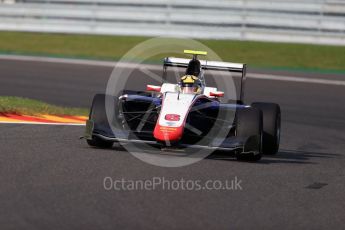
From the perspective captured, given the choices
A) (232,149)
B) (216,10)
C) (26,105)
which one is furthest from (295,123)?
(216,10)

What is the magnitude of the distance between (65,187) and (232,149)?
2593 millimetres

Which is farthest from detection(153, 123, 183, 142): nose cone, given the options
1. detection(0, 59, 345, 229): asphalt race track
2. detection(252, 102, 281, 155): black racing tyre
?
detection(252, 102, 281, 155): black racing tyre

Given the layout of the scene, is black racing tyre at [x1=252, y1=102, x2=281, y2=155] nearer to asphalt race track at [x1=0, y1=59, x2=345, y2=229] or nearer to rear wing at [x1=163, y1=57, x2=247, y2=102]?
asphalt race track at [x1=0, y1=59, x2=345, y2=229]

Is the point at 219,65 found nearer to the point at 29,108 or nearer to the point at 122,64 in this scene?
the point at 29,108

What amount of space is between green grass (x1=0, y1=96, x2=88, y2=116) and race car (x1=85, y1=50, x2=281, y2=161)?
9.86 ft

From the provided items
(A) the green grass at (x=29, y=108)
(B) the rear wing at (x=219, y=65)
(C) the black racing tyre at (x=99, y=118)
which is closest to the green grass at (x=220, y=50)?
(A) the green grass at (x=29, y=108)

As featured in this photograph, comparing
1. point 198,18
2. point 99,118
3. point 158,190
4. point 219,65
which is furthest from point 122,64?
point 158,190

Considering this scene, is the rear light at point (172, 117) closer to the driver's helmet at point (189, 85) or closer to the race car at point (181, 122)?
the race car at point (181, 122)

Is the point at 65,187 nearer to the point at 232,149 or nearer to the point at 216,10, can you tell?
the point at 232,149

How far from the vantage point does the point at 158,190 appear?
8141 millimetres

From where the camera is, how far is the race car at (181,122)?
10078 mm

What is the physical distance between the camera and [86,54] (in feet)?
80.3

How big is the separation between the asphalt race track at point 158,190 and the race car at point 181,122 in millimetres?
207

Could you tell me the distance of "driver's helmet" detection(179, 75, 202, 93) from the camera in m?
11.1
